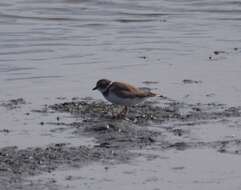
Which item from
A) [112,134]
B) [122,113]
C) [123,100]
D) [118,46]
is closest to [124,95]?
[123,100]

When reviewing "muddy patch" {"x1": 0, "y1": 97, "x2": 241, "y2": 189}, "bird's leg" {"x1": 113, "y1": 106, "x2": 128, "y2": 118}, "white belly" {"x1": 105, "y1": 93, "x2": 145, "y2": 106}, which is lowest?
"muddy patch" {"x1": 0, "y1": 97, "x2": 241, "y2": 189}

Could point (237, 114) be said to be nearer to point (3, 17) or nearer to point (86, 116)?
point (86, 116)

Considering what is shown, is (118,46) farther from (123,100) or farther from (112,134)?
(112,134)

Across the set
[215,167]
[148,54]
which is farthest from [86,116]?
[148,54]

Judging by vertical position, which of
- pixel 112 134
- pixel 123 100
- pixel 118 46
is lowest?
pixel 112 134

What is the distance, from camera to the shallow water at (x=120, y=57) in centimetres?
1017

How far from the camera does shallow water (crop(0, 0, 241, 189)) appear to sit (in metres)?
10.2

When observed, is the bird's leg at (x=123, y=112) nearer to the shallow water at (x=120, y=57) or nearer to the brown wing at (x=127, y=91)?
the brown wing at (x=127, y=91)

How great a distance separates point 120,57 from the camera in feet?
51.4

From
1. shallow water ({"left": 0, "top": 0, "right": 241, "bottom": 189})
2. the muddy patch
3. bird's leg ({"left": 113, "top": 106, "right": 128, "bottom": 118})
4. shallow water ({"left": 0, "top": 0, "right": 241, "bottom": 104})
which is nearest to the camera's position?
the muddy patch

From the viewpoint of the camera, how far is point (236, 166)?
9.05m

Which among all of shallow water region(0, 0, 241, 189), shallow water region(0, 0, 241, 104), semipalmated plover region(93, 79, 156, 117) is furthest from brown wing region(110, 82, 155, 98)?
shallow water region(0, 0, 241, 104)

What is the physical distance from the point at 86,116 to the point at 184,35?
305 inches

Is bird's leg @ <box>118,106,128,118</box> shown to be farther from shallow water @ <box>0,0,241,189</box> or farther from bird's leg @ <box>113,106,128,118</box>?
shallow water @ <box>0,0,241,189</box>
